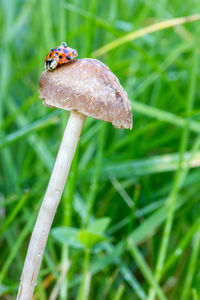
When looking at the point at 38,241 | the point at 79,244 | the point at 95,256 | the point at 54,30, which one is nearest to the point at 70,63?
the point at 38,241

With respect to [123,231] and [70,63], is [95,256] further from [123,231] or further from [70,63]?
[70,63]

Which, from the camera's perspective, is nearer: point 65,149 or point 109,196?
point 65,149

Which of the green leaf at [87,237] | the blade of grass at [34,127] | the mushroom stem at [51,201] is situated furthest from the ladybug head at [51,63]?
the blade of grass at [34,127]

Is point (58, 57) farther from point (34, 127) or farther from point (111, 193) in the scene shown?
point (111, 193)

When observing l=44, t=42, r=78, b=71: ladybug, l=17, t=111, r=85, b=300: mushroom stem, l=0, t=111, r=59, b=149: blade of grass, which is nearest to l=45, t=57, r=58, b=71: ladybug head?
l=44, t=42, r=78, b=71: ladybug

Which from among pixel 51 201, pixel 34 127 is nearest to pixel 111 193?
pixel 34 127

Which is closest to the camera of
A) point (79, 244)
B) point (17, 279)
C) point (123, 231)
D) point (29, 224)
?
point (79, 244)
